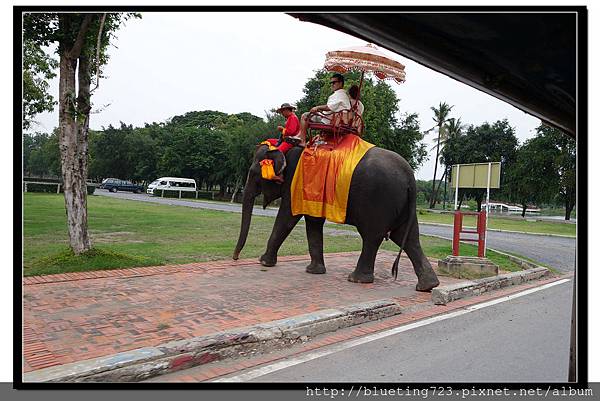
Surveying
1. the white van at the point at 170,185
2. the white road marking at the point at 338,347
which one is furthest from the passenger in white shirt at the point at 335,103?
the white van at the point at 170,185

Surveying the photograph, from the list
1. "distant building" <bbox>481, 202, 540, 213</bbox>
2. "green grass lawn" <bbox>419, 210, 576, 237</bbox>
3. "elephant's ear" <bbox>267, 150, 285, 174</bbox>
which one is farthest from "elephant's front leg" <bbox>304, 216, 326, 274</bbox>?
"distant building" <bbox>481, 202, 540, 213</bbox>

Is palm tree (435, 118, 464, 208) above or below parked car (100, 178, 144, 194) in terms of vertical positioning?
above

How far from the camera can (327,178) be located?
7.39m

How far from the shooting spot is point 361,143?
750cm

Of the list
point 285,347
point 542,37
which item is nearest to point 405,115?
point 285,347

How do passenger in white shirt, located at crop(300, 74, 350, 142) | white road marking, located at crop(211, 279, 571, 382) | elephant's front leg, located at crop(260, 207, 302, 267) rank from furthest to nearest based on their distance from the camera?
1. elephant's front leg, located at crop(260, 207, 302, 267)
2. passenger in white shirt, located at crop(300, 74, 350, 142)
3. white road marking, located at crop(211, 279, 571, 382)

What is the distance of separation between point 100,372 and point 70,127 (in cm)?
518

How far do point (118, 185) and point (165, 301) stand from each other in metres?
40.3

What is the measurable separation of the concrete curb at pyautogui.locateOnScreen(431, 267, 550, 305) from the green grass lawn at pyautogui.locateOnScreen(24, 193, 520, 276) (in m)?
1.29

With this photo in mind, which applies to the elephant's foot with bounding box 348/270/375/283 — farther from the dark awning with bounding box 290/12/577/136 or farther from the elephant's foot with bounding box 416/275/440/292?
the dark awning with bounding box 290/12/577/136

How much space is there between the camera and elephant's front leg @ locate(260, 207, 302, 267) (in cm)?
805

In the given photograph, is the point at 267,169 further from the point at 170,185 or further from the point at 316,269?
the point at 170,185

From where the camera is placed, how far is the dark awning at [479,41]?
4.88ft

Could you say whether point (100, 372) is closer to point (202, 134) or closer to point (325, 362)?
point (325, 362)
